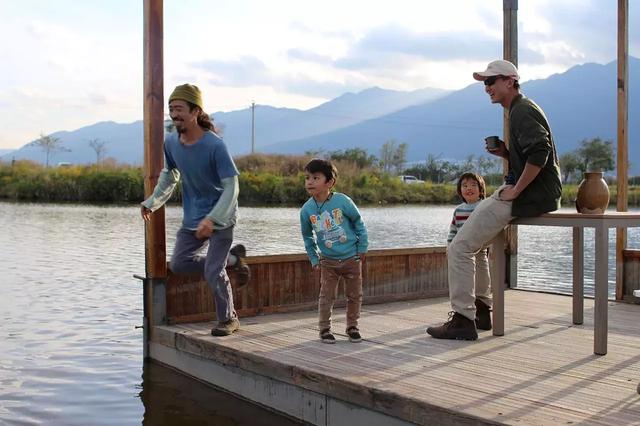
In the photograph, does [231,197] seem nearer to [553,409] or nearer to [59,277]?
[553,409]

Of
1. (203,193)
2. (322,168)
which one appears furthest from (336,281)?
(203,193)

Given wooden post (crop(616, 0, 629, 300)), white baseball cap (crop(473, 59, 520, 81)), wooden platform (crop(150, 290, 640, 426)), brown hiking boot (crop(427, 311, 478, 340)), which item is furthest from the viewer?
wooden post (crop(616, 0, 629, 300))

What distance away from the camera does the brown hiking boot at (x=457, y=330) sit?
16.4 feet

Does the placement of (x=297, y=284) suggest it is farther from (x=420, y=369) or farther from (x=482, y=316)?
(x=420, y=369)

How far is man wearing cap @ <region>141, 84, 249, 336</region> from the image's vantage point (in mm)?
5105

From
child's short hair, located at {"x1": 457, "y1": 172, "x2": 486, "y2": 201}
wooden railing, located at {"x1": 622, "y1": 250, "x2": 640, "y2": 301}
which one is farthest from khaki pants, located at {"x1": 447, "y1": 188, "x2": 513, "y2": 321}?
wooden railing, located at {"x1": 622, "y1": 250, "x2": 640, "y2": 301}

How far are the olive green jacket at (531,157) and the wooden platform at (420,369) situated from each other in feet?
2.83

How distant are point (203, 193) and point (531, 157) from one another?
6.83 ft

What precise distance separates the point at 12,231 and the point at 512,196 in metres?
18.0

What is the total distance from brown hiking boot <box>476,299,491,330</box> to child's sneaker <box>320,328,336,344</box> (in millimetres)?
1096

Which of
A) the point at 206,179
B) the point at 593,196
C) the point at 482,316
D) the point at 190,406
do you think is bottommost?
the point at 190,406

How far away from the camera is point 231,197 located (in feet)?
16.6

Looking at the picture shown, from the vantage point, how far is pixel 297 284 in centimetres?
632

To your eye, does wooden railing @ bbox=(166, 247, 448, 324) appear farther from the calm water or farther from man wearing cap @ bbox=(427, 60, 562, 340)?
man wearing cap @ bbox=(427, 60, 562, 340)
